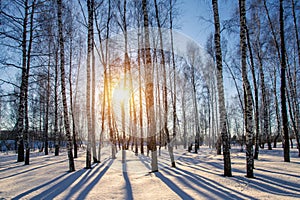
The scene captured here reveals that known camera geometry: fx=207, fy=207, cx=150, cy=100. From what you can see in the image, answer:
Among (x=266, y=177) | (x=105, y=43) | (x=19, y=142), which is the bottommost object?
(x=266, y=177)

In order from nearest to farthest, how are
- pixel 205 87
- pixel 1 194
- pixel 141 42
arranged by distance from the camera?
1. pixel 1 194
2. pixel 141 42
3. pixel 205 87

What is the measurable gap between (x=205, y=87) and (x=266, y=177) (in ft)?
56.7

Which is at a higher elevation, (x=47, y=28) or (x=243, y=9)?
(x=47, y=28)

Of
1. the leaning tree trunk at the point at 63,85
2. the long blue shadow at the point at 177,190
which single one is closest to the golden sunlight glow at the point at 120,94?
the leaning tree trunk at the point at 63,85

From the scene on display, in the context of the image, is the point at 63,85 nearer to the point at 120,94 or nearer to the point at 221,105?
the point at 221,105

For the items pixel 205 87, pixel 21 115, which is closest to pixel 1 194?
pixel 21 115

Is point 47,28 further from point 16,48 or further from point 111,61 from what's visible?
point 111,61

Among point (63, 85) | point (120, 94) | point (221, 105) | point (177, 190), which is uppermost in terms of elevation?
point (120, 94)

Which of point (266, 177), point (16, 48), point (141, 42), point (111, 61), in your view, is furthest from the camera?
point (111, 61)

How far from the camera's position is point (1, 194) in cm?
550

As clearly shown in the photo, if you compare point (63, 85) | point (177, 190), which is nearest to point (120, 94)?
point (63, 85)

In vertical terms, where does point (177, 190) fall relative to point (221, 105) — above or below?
below

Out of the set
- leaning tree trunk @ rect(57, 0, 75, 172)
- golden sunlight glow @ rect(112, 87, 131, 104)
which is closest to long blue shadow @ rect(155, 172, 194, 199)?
leaning tree trunk @ rect(57, 0, 75, 172)

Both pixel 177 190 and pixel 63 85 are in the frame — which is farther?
pixel 63 85
